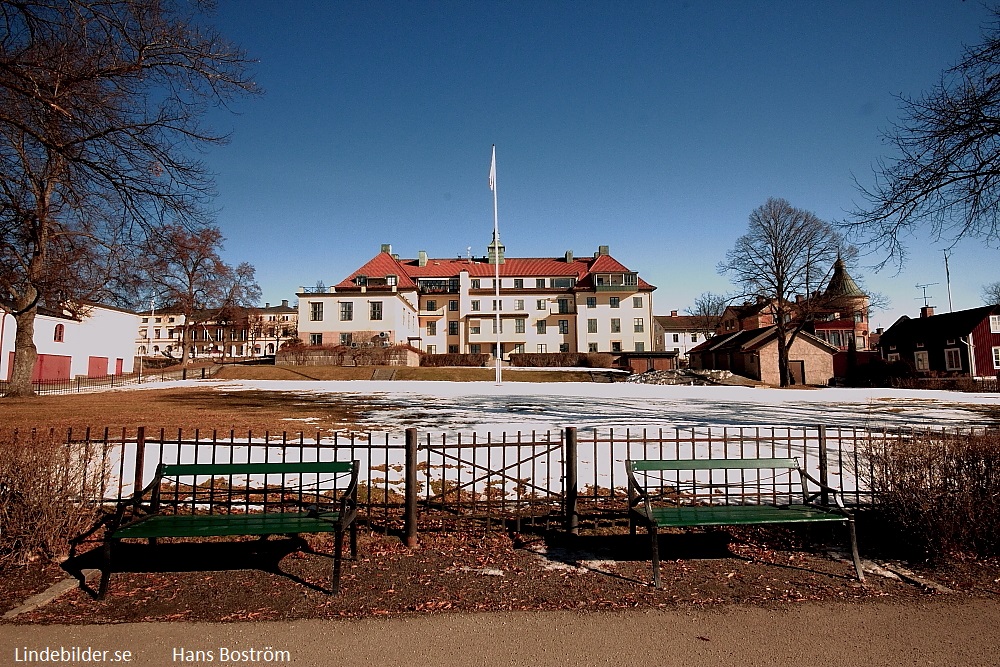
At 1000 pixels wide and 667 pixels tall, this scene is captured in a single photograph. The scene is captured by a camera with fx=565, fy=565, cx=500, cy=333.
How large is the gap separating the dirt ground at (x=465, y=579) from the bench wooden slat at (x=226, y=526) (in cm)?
47

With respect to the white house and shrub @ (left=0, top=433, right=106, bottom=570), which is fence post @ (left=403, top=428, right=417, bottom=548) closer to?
shrub @ (left=0, top=433, right=106, bottom=570)

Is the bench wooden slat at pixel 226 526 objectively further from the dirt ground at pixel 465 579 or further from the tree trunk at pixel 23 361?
the tree trunk at pixel 23 361

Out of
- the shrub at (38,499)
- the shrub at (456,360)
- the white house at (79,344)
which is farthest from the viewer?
the shrub at (456,360)

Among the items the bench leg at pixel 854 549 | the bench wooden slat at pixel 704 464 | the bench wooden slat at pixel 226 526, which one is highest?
the bench wooden slat at pixel 704 464

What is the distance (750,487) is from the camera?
778cm

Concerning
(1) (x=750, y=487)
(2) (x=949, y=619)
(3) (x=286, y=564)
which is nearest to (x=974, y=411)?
(1) (x=750, y=487)

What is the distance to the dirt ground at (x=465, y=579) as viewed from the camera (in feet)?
14.5

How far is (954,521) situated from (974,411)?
19.0m

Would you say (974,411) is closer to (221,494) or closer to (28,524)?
(221,494)

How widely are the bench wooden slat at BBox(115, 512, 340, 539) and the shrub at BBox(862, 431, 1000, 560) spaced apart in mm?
5351

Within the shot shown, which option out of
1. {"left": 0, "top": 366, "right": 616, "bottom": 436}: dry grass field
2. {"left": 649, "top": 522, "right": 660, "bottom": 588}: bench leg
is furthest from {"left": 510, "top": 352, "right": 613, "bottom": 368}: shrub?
{"left": 649, "top": 522, "right": 660, "bottom": 588}: bench leg

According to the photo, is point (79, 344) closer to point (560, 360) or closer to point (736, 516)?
point (560, 360)

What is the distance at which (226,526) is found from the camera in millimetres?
4852

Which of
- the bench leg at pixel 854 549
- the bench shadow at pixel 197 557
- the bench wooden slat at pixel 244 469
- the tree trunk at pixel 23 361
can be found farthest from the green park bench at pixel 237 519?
the tree trunk at pixel 23 361
